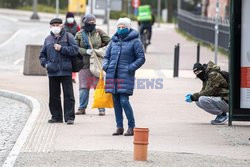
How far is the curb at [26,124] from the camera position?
11.9 metres

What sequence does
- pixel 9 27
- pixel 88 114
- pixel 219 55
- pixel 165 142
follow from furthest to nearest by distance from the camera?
pixel 9 27, pixel 219 55, pixel 88 114, pixel 165 142

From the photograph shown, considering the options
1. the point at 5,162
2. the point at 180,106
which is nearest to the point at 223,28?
the point at 180,106

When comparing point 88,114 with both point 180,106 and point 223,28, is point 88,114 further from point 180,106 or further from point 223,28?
point 223,28

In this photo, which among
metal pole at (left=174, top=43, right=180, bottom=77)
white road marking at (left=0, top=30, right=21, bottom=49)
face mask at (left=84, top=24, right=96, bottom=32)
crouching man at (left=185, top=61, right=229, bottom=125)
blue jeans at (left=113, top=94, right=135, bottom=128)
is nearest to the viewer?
blue jeans at (left=113, top=94, right=135, bottom=128)

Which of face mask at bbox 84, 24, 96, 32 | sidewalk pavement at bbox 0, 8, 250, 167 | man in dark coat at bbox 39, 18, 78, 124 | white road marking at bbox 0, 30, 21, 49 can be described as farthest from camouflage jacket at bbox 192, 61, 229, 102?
white road marking at bbox 0, 30, 21, 49

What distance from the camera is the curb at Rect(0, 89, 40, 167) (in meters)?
11.9

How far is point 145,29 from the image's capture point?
39.0 m

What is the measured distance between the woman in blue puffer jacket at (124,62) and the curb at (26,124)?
147 centimetres

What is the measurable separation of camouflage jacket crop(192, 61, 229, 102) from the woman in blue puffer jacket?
6.00ft

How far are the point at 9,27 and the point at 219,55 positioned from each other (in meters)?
21.2

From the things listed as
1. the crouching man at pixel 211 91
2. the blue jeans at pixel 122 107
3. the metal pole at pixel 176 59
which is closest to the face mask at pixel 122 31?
the blue jeans at pixel 122 107

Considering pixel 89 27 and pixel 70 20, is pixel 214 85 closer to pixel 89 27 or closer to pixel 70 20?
pixel 89 27

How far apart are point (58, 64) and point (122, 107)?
180 centimetres

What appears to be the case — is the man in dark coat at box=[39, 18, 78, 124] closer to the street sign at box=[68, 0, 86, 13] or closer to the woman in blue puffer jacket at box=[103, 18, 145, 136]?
the woman in blue puffer jacket at box=[103, 18, 145, 136]
